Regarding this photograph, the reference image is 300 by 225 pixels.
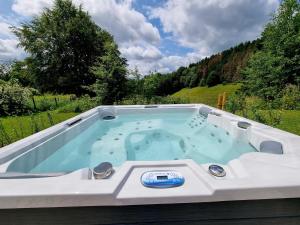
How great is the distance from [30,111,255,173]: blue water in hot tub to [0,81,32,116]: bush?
13.7 feet

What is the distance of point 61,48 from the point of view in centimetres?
1145

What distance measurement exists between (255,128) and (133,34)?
41.0 feet

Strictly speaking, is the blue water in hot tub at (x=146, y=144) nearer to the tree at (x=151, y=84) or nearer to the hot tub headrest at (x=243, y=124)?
the hot tub headrest at (x=243, y=124)

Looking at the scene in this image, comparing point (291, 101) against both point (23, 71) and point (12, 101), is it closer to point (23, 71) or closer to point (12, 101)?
point (12, 101)

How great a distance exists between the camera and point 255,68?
9.69 metres

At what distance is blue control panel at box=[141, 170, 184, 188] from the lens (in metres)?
0.91

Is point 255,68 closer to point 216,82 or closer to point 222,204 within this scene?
point 216,82

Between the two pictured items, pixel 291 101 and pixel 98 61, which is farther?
pixel 98 61

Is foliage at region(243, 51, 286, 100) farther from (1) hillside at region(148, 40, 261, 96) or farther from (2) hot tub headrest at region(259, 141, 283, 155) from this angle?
(2) hot tub headrest at region(259, 141, 283, 155)

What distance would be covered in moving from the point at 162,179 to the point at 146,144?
1891 mm

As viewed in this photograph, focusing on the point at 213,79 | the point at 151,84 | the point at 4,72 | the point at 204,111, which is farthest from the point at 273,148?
the point at 213,79

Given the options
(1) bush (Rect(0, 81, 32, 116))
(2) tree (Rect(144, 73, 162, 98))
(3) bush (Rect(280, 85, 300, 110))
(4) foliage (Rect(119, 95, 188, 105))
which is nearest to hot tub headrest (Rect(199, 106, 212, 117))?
(4) foliage (Rect(119, 95, 188, 105))

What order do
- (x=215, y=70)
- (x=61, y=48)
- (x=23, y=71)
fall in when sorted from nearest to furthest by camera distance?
(x=61, y=48) < (x=23, y=71) < (x=215, y=70)

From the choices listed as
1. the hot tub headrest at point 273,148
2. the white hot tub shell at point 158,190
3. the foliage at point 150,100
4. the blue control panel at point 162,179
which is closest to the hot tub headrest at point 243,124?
the hot tub headrest at point 273,148
